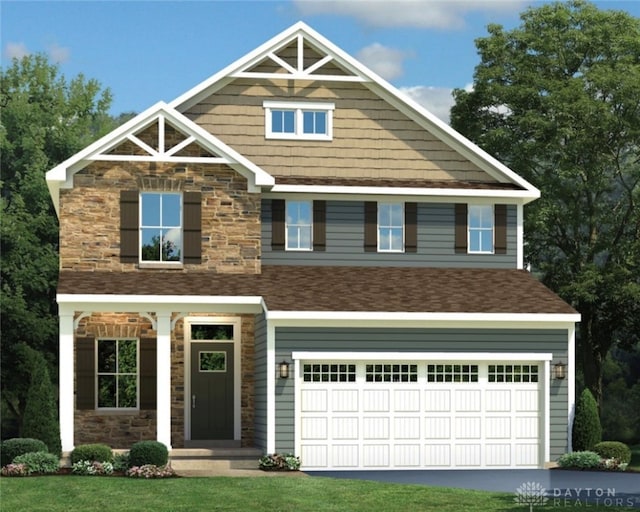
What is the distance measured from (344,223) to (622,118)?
11076 millimetres

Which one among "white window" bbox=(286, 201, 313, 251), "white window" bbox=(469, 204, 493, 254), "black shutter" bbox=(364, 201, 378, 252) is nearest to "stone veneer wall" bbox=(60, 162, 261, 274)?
"white window" bbox=(286, 201, 313, 251)

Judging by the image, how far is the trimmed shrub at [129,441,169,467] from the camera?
25266 mm

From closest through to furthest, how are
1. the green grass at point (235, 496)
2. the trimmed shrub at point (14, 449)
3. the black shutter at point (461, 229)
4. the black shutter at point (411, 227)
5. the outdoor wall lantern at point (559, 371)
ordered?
the green grass at point (235, 496) < the trimmed shrub at point (14, 449) < the outdoor wall lantern at point (559, 371) < the black shutter at point (411, 227) < the black shutter at point (461, 229)

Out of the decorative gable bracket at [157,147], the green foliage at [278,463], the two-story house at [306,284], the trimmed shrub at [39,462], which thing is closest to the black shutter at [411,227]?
the two-story house at [306,284]

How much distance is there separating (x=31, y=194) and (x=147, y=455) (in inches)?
803

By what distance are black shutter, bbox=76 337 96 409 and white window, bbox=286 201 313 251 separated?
555 cm

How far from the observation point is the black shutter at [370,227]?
3120 cm

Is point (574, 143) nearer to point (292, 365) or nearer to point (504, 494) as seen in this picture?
point (292, 365)

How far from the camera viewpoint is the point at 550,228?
39438 millimetres

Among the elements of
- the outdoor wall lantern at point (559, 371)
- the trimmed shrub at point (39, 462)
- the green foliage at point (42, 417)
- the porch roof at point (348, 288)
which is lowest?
the trimmed shrub at point (39, 462)

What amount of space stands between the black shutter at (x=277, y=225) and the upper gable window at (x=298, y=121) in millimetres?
1962

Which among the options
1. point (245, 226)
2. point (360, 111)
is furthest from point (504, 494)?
point (360, 111)

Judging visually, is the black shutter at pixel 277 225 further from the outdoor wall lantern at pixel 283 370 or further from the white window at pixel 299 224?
the outdoor wall lantern at pixel 283 370

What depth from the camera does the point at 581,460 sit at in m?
27.0
